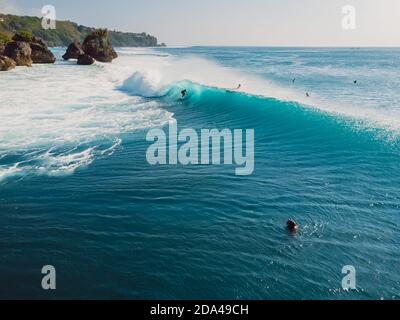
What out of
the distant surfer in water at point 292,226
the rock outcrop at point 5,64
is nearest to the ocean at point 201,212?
the distant surfer in water at point 292,226

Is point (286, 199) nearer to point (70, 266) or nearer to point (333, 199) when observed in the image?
point (333, 199)

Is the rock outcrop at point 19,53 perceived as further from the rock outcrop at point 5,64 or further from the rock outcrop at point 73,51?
the rock outcrop at point 73,51

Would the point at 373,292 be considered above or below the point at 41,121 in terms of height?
below

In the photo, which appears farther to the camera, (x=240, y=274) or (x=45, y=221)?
(x=45, y=221)

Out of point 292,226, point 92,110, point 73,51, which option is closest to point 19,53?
point 73,51

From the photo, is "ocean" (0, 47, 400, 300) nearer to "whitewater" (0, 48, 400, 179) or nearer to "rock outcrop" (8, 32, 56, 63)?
"whitewater" (0, 48, 400, 179)
